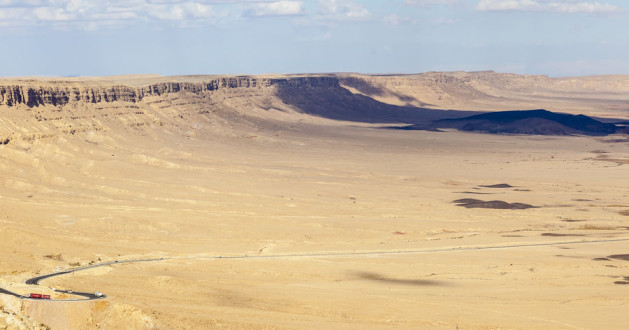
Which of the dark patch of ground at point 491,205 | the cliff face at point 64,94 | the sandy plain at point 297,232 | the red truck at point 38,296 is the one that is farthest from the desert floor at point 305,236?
the cliff face at point 64,94

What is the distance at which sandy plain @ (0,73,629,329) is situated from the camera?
184ft

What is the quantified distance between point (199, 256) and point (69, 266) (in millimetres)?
11752

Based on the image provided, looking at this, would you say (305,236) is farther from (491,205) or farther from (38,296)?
(38,296)

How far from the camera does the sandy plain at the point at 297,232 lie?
184 ft

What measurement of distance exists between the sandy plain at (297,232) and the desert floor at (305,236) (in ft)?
0.76

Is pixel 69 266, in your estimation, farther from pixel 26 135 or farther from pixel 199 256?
pixel 26 135

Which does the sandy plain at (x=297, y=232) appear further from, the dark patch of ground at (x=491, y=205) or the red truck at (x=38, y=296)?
the dark patch of ground at (x=491, y=205)

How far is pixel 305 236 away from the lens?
3428 inches

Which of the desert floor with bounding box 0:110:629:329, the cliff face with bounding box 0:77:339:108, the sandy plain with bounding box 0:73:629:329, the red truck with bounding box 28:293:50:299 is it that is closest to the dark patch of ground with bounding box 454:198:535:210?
the sandy plain with bounding box 0:73:629:329

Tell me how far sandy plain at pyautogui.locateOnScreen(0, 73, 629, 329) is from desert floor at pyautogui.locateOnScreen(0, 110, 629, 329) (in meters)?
0.23

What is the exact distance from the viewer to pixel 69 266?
2680 inches

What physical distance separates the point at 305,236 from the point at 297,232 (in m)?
1.78

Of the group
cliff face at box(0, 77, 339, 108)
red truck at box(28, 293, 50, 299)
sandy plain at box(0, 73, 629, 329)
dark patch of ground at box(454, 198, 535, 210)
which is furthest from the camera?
cliff face at box(0, 77, 339, 108)

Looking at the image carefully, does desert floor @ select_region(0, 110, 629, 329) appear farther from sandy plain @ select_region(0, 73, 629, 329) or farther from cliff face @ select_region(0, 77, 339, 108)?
→ cliff face @ select_region(0, 77, 339, 108)
